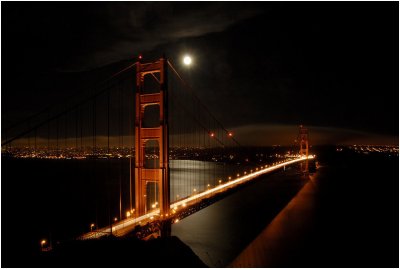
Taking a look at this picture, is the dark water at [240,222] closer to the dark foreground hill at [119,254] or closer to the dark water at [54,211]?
the dark water at [54,211]

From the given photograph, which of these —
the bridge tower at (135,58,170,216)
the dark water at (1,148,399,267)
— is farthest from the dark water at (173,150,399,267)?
the bridge tower at (135,58,170,216)

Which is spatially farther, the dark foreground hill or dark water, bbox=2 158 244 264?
dark water, bbox=2 158 244 264

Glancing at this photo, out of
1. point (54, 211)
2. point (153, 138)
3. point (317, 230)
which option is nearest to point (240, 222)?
point (317, 230)

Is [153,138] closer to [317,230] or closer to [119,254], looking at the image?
[119,254]

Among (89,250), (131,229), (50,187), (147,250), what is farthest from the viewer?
(50,187)

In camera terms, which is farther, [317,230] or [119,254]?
[317,230]

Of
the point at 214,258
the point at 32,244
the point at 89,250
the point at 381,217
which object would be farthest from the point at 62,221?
the point at 381,217

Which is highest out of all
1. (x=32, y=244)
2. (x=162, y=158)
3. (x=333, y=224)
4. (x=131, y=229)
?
(x=162, y=158)

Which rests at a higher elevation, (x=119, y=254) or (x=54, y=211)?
(x=119, y=254)

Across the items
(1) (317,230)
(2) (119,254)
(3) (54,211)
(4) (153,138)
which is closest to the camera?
(2) (119,254)

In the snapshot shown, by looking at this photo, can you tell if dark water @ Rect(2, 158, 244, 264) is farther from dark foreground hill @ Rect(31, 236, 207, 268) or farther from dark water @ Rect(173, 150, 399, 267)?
dark foreground hill @ Rect(31, 236, 207, 268)

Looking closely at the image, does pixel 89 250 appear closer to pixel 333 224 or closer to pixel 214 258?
pixel 214 258
